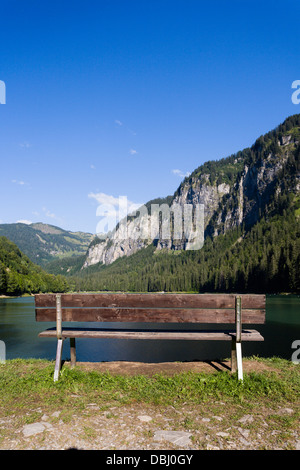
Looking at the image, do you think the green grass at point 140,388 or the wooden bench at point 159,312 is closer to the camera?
the green grass at point 140,388

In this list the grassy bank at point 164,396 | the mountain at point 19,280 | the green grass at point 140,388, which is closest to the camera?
the grassy bank at point 164,396

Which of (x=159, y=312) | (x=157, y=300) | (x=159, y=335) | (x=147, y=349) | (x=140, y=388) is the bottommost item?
(x=147, y=349)

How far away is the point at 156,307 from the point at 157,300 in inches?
14.8

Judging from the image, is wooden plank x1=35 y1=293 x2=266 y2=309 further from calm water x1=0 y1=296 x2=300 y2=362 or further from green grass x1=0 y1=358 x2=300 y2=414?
calm water x1=0 y1=296 x2=300 y2=362

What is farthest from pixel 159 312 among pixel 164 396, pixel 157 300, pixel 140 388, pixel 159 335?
pixel 164 396

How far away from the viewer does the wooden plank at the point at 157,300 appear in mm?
8578

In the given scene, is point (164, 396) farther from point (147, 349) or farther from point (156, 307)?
point (147, 349)

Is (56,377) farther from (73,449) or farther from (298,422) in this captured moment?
(298,422)

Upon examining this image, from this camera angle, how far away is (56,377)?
8.30 m

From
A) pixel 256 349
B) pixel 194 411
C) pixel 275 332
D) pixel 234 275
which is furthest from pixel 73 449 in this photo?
pixel 234 275

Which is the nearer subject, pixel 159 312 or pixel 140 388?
pixel 140 388

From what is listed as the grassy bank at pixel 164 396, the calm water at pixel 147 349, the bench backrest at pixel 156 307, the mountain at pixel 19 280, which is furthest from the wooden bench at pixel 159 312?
the mountain at pixel 19 280

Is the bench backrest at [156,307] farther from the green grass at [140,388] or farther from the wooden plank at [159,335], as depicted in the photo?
the green grass at [140,388]

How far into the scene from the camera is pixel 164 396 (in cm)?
718
